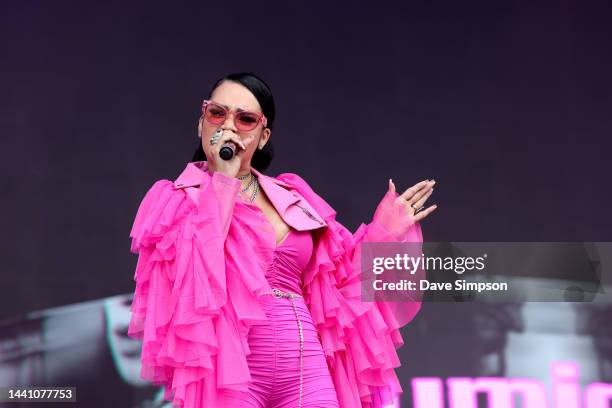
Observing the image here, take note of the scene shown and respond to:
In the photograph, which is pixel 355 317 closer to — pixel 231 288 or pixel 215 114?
pixel 231 288

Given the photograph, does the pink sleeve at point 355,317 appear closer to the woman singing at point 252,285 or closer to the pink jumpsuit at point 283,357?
the woman singing at point 252,285

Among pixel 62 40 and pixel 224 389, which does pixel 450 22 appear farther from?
pixel 224 389

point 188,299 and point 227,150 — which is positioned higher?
point 227,150

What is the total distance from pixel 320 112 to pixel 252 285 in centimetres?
204

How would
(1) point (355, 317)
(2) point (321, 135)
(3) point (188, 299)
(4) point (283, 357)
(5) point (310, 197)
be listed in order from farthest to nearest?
1. (2) point (321, 135)
2. (5) point (310, 197)
3. (1) point (355, 317)
4. (4) point (283, 357)
5. (3) point (188, 299)

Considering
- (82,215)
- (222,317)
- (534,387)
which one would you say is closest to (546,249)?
(534,387)

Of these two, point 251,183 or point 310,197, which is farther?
point 310,197

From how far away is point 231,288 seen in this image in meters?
2.12

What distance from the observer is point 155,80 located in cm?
398

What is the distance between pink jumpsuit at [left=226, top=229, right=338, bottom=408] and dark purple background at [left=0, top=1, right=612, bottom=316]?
173 centimetres

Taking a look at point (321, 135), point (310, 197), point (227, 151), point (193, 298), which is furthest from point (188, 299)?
point (321, 135)

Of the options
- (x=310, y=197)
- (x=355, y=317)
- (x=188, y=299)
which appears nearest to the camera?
(x=188, y=299)

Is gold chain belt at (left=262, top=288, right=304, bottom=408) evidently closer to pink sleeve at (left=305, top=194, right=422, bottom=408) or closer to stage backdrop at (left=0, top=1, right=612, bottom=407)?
pink sleeve at (left=305, top=194, right=422, bottom=408)

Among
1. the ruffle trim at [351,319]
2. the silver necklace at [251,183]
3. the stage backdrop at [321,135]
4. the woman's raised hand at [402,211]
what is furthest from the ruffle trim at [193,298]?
the stage backdrop at [321,135]
